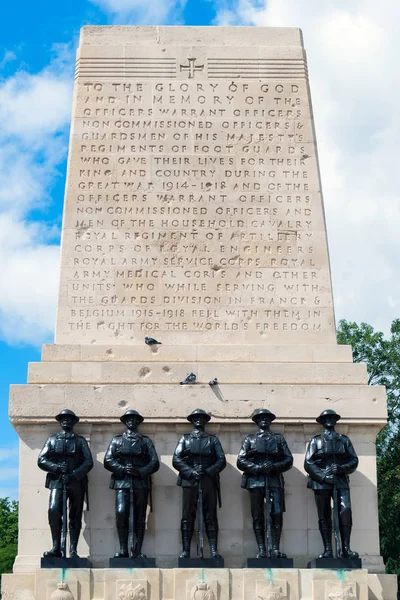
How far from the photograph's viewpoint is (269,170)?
890 inches

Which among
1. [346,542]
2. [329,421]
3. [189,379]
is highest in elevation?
[189,379]

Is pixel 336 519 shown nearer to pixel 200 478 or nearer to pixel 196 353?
pixel 200 478

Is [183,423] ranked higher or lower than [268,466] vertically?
higher

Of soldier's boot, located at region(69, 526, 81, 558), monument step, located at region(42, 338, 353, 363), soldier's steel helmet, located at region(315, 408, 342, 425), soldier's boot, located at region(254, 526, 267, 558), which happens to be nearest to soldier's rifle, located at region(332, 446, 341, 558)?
soldier's steel helmet, located at region(315, 408, 342, 425)

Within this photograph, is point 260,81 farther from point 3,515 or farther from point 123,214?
point 3,515

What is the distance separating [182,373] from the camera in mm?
20656

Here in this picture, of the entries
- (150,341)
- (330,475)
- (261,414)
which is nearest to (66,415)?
(150,341)

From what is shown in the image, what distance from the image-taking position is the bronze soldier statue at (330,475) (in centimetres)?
1900

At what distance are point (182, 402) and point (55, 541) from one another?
123 inches

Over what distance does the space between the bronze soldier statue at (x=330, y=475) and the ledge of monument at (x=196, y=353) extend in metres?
1.79

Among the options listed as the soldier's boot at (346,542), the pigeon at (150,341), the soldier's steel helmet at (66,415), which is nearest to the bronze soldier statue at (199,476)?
the soldier's steel helmet at (66,415)

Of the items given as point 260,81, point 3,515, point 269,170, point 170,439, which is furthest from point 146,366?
point 3,515

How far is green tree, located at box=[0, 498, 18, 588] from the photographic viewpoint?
43312 millimetres

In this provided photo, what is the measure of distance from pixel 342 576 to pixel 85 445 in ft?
14.6
